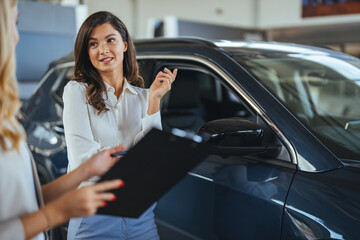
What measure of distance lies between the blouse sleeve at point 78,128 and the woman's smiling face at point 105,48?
11cm

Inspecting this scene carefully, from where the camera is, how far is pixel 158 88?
1371mm

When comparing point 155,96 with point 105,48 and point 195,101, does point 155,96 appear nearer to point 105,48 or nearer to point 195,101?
point 105,48

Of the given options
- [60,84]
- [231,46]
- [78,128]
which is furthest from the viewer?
[60,84]

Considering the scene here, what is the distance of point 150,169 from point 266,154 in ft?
2.45

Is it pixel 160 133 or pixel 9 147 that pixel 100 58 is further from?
pixel 9 147

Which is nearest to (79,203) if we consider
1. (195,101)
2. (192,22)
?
(195,101)

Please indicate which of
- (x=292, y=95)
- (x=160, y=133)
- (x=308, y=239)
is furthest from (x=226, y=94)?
Answer: (x=160, y=133)

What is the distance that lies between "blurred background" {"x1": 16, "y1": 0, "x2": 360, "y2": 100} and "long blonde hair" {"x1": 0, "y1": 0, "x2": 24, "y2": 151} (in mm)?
5299

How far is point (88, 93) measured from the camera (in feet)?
4.45

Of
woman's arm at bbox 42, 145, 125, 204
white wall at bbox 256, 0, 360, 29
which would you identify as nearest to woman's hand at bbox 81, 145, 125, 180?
woman's arm at bbox 42, 145, 125, 204

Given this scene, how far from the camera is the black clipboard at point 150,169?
0.89 m

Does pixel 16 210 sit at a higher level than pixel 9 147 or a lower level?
lower

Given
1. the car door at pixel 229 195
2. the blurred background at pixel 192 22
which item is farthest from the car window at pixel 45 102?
the blurred background at pixel 192 22

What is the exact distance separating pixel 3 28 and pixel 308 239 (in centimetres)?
116
